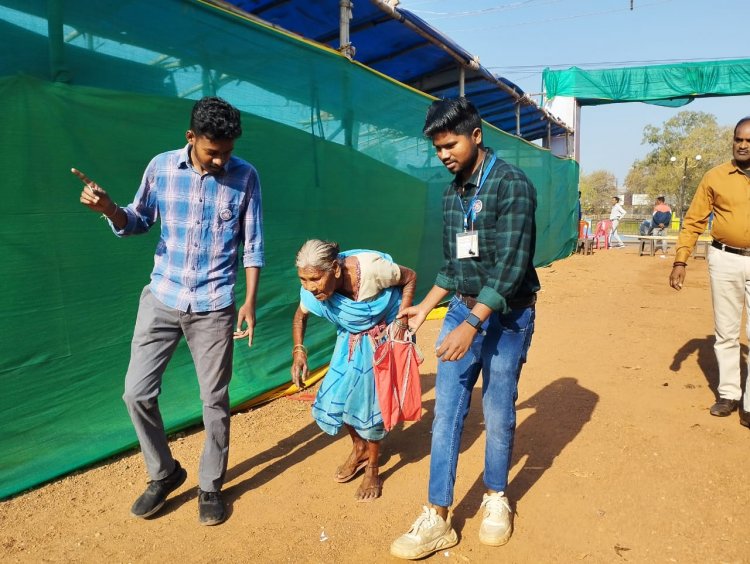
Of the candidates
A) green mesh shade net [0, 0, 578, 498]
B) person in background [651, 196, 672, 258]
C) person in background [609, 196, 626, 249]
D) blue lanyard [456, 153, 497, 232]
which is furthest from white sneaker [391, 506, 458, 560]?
person in background [609, 196, 626, 249]

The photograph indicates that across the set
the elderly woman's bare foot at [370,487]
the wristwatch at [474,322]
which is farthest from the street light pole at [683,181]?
the wristwatch at [474,322]

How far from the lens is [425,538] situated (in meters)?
2.21

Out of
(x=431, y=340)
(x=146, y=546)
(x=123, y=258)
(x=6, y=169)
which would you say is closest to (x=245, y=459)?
(x=146, y=546)

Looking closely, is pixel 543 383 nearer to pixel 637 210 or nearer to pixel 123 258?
pixel 123 258

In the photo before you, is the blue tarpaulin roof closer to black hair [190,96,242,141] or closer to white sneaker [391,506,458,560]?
black hair [190,96,242,141]

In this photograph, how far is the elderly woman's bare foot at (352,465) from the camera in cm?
289

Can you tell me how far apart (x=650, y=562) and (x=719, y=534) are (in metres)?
0.42

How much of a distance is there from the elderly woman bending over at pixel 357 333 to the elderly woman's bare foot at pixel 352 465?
0.11m

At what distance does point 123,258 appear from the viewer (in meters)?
2.99

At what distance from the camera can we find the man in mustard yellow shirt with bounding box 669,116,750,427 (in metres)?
3.46

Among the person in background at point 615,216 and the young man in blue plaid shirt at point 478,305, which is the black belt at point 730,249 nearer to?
the young man in blue plaid shirt at point 478,305

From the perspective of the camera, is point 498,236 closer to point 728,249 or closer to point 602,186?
point 728,249

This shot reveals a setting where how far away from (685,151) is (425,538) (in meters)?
54.9

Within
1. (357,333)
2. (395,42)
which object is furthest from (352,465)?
(395,42)
